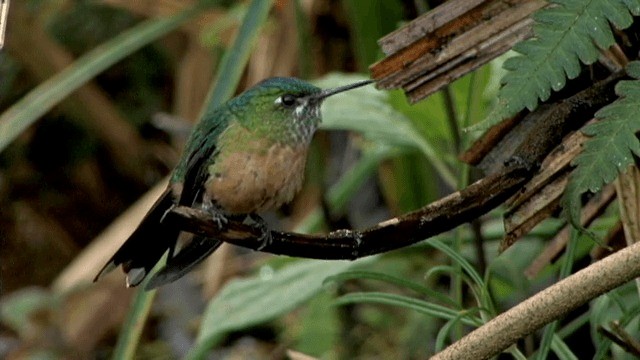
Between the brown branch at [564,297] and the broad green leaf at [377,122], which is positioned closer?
the brown branch at [564,297]

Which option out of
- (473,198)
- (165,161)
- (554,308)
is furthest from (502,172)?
(165,161)

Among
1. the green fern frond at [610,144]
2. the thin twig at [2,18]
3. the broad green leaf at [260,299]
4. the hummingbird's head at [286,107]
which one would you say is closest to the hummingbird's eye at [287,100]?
the hummingbird's head at [286,107]

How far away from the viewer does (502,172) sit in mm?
1682

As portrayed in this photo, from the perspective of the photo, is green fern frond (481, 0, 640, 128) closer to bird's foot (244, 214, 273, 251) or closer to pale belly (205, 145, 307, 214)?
bird's foot (244, 214, 273, 251)

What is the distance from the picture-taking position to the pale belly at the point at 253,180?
1947mm

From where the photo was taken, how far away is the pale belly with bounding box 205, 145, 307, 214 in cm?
195

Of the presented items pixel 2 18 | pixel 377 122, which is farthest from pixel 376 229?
pixel 377 122

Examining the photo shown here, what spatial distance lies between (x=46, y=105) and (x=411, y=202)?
1164mm

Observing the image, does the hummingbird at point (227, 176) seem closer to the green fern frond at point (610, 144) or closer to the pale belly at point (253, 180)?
the pale belly at point (253, 180)

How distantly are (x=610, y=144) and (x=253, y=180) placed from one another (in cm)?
62

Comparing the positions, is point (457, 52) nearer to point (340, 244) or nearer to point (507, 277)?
point (340, 244)

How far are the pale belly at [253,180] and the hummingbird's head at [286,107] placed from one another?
51 mm

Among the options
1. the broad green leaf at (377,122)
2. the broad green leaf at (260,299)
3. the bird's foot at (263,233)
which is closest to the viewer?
the bird's foot at (263,233)

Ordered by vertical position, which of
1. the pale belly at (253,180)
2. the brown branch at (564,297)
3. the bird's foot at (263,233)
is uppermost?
the pale belly at (253,180)
